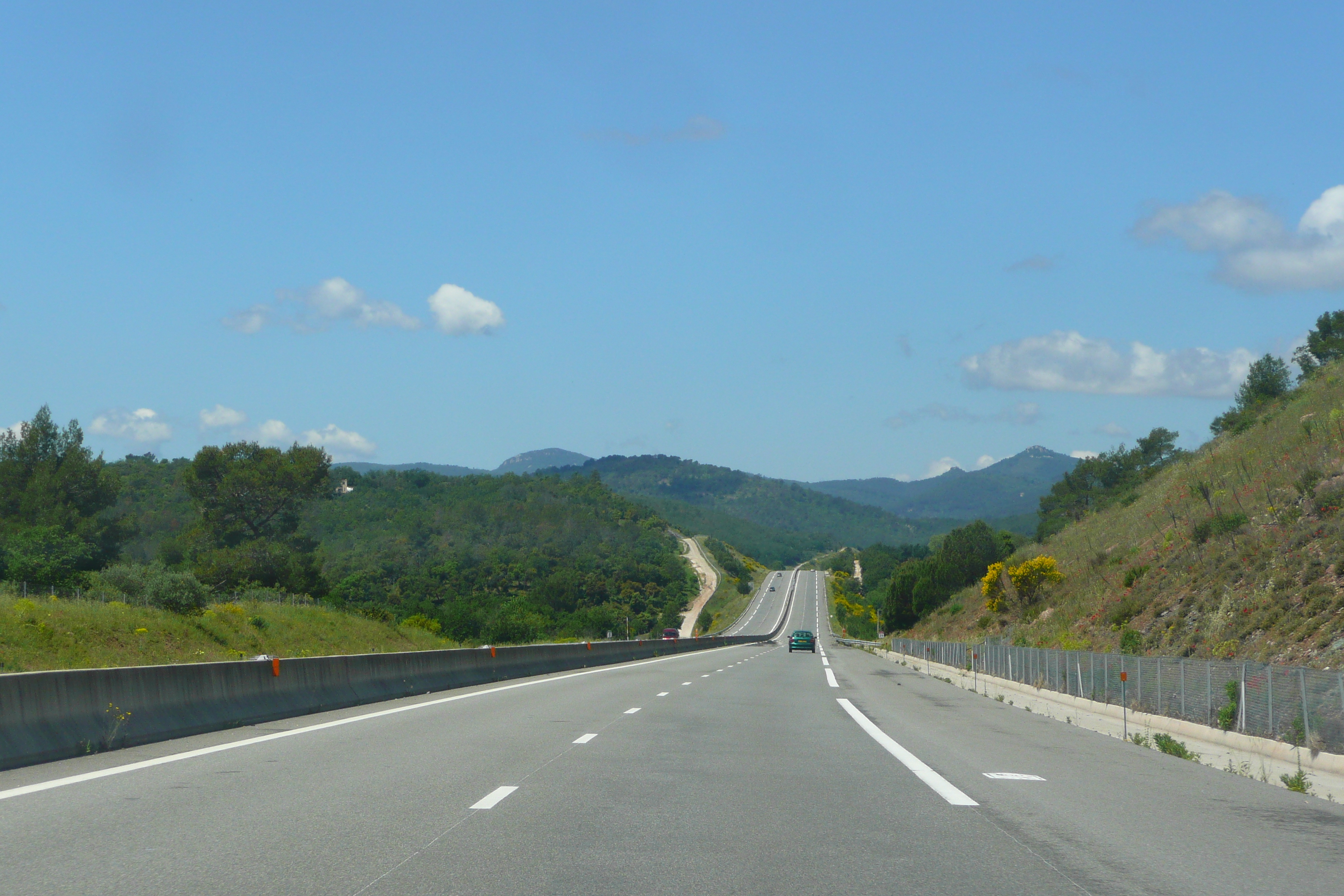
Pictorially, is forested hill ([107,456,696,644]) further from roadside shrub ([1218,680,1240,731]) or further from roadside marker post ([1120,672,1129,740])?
roadside shrub ([1218,680,1240,731])

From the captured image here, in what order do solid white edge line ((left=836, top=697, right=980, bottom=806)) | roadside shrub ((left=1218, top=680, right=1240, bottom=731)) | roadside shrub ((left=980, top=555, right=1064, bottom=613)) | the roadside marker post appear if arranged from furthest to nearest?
roadside shrub ((left=980, top=555, right=1064, bottom=613)), the roadside marker post, roadside shrub ((left=1218, top=680, right=1240, bottom=731)), solid white edge line ((left=836, top=697, right=980, bottom=806))

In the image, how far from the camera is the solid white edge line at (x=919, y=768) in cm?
1080

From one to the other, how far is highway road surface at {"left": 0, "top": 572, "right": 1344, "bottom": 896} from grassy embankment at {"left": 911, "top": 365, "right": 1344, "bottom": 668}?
52.1ft

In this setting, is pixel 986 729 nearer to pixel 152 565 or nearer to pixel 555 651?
pixel 555 651

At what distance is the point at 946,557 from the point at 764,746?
345 ft

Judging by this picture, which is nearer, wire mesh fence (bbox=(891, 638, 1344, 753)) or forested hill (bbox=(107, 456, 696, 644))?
A: wire mesh fence (bbox=(891, 638, 1344, 753))

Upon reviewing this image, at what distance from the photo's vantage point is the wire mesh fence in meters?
13.5

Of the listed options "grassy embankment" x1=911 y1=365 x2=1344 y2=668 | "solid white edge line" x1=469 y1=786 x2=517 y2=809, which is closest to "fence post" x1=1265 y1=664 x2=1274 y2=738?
"solid white edge line" x1=469 y1=786 x2=517 y2=809

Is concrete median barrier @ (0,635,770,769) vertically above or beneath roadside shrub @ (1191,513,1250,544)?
beneath

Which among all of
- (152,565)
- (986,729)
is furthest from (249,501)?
(986,729)

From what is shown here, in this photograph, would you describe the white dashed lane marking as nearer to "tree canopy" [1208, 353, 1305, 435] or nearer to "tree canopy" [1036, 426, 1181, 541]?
"tree canopy" [1208, 353, 1305, 435]

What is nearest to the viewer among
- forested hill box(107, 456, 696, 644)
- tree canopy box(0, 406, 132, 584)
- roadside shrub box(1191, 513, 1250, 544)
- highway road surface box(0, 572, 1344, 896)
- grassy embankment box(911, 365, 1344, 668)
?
highway road surface box(0, 572, 1344, 896)

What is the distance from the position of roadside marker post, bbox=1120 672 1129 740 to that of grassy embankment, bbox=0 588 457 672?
24101mm

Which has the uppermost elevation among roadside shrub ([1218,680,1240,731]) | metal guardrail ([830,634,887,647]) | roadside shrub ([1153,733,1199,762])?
roadside shrub ([1218,680,1240,731])
